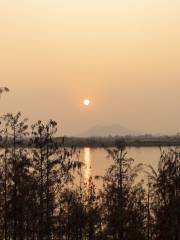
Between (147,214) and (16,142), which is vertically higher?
(16,142)

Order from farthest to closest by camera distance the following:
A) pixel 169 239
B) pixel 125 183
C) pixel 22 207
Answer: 1. pixel 125 183
2. pixel 22 207
3. pixel 169 239

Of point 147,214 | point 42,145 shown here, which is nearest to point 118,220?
point 147,214

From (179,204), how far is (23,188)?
9.94 meters

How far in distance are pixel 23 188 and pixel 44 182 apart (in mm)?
1895

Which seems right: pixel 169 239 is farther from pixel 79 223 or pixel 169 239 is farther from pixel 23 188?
pixel 79 223

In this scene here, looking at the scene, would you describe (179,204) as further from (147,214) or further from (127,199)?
(147,214)

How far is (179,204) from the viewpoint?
3262 centimetres

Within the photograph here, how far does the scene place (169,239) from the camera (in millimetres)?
32531

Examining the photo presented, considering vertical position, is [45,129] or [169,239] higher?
[45,129]

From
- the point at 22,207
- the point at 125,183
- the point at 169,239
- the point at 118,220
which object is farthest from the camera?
the point at 125,183

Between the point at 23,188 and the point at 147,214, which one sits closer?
the point at 23,188

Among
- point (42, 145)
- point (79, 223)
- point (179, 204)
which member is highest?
point (42, 145)

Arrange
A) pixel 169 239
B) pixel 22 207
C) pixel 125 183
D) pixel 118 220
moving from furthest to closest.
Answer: pixel 125 183 < pixel 118 220 < pixel 22 207 < pixel 169 239

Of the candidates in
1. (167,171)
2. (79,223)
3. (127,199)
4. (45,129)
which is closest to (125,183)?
(127,199)
